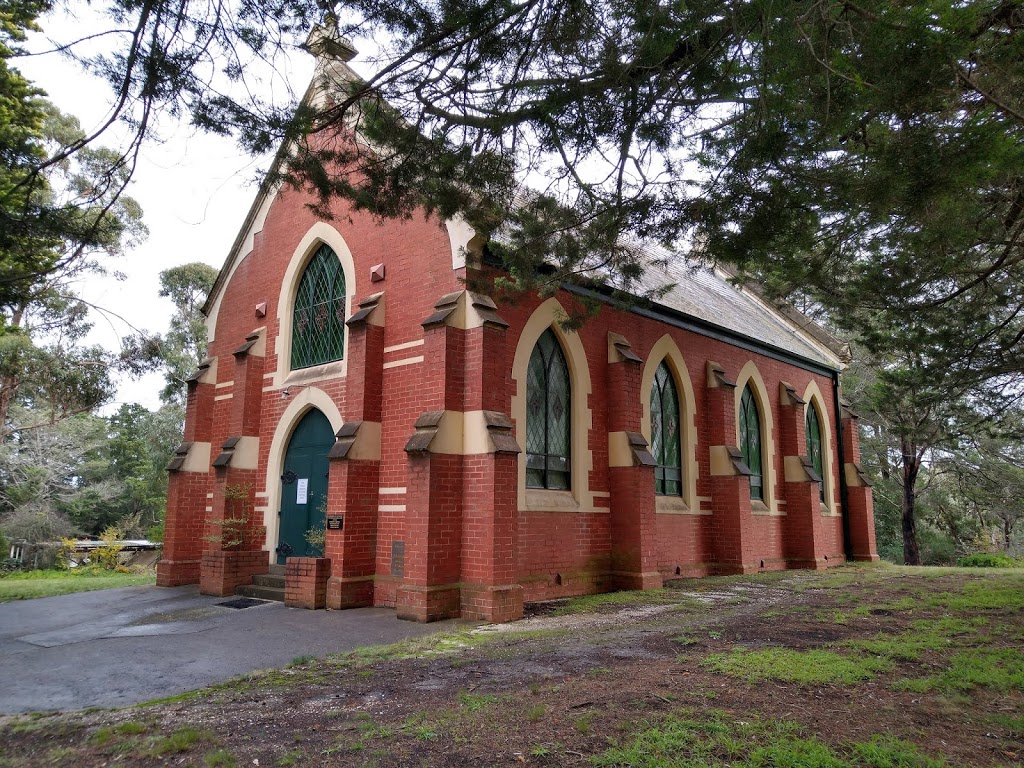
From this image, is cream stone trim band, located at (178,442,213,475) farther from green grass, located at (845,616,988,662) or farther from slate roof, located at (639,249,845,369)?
green grass, located at (845,616,988,662)

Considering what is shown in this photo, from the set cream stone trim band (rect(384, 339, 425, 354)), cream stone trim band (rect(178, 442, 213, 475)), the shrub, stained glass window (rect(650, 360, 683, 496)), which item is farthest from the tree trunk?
cream stone trim band (rect(178, 442, 213, 475))

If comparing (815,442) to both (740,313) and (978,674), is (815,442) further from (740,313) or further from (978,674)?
(978,674)

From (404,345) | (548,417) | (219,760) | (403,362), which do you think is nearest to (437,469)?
(403,362)

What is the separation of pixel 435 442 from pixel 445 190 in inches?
160

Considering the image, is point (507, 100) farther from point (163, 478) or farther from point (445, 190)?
point (163, 478)

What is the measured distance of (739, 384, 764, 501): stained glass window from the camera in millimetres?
18125

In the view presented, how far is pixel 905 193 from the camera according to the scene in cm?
629

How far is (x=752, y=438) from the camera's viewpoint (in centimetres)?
1855

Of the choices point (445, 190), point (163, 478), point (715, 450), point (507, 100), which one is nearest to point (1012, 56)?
point (507, 100)

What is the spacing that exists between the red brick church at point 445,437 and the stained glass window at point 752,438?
0.06 meters

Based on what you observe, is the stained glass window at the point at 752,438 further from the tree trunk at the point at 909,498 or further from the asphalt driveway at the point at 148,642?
the asphalt driveway at the point at 148,642

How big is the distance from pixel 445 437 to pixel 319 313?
4.80 metres

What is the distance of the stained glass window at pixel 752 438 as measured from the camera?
714 inches

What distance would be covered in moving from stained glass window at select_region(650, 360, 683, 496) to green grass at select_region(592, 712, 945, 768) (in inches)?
417
